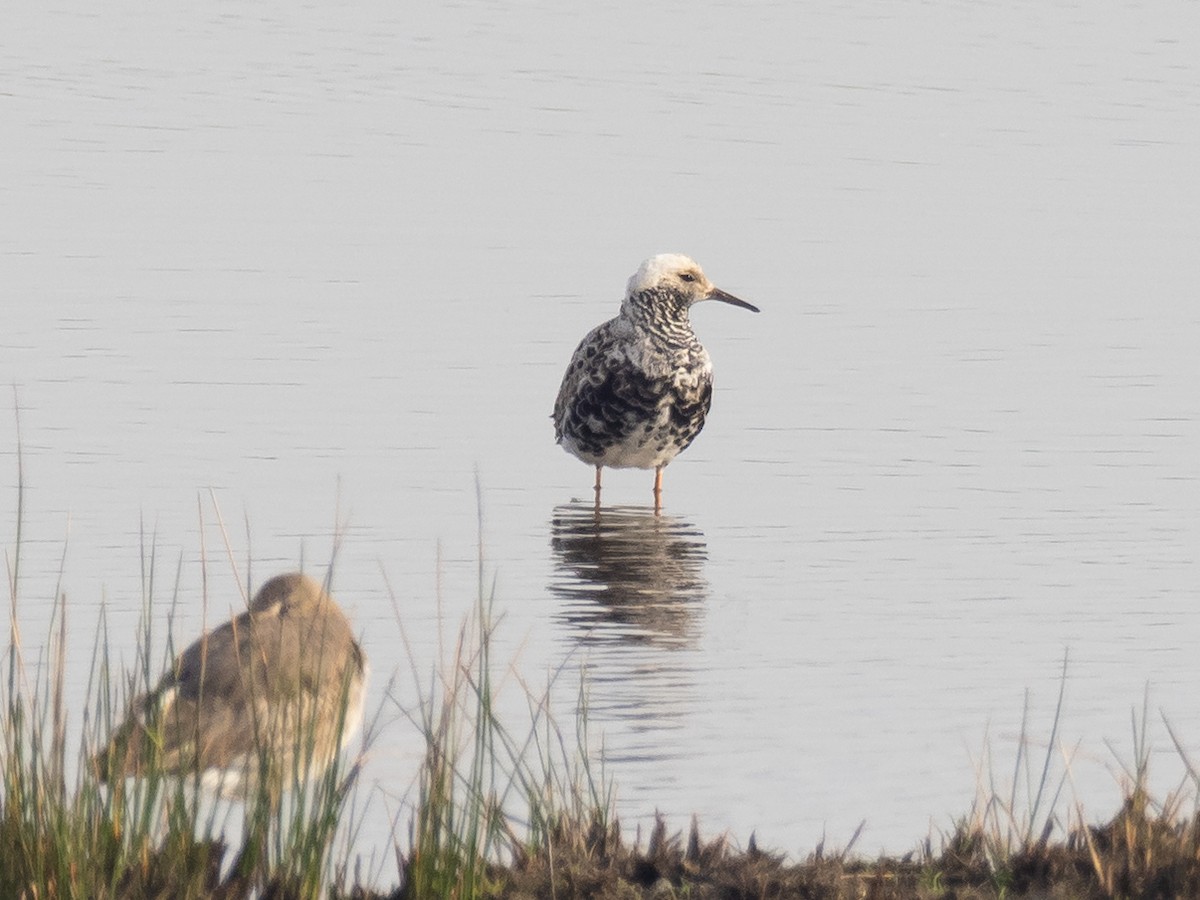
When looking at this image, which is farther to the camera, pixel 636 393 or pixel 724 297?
pixel 724 297

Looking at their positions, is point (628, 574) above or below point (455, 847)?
above

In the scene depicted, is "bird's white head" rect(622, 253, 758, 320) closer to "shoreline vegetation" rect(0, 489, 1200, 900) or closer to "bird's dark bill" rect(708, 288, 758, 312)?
"bird's dark bill" rect(708, 288, 758, 312)

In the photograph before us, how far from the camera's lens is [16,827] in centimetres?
621

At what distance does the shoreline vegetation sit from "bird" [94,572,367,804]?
9 centimetres

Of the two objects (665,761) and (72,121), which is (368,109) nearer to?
(72,121)

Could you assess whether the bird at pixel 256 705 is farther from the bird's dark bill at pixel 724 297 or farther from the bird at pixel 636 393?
the bird's dark bill at pixel 724 297

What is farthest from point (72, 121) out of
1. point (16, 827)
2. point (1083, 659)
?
point (16, 827)

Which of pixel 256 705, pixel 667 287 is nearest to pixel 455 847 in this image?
pixel 256 705

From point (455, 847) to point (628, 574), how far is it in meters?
6.82

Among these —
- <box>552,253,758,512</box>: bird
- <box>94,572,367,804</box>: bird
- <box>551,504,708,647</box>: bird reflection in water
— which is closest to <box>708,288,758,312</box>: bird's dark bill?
<box>552,253,758,512</box>: bird

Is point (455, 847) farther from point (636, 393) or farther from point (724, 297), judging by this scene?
point (724, 297)

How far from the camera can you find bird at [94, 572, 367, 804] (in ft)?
20.7

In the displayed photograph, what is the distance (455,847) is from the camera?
645cm

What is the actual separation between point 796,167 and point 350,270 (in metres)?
8.52
